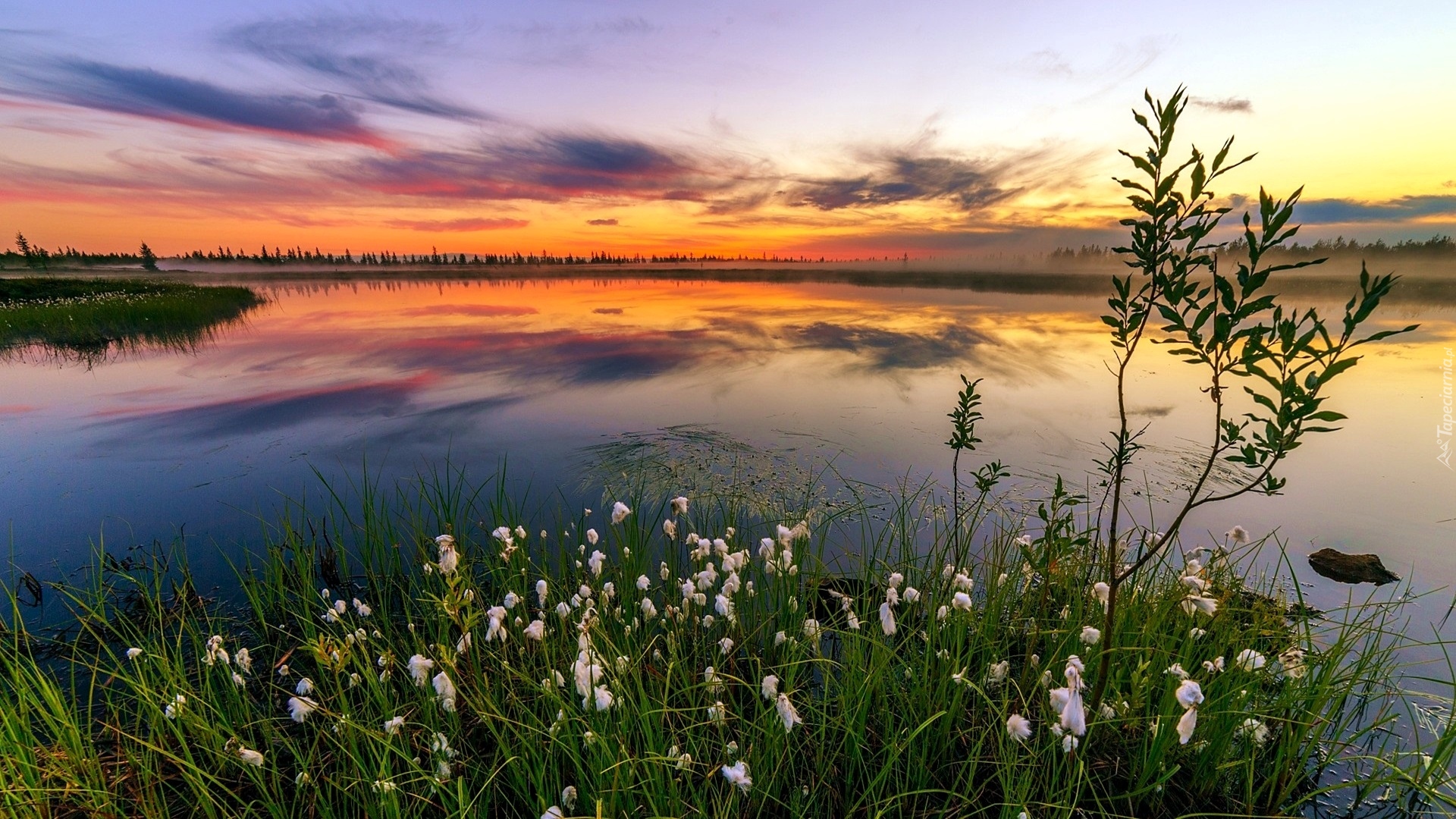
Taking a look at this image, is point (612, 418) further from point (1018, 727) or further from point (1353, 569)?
point (1353, 569)

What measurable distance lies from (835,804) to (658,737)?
123 centimetres

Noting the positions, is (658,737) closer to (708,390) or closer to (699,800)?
(699,800)

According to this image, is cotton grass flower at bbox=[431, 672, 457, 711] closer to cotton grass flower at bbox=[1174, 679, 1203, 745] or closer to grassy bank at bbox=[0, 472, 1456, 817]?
grassy bank at bbox=[0, 472, 1456, 817]

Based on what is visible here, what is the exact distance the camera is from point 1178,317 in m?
2.47

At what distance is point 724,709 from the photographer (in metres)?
3.38

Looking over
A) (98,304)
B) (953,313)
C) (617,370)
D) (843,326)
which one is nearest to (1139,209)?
(617,370)

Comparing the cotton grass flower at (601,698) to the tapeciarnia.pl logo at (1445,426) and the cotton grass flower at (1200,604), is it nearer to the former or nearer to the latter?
the cotton grass flower at (1200,604)

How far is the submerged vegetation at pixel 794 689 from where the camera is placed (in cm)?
278

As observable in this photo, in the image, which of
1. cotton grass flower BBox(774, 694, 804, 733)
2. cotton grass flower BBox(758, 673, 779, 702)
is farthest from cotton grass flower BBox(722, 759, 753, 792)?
cotton grass flower BBox(758, 673, 779, 702)

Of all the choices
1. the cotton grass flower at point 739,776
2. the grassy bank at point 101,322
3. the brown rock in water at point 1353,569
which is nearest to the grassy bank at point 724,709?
the cotton grass flower at point 739,776

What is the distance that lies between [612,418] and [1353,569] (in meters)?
11.5

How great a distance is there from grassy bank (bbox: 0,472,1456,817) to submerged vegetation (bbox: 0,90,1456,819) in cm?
3

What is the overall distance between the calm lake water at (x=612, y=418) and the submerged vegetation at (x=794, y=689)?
2.67m

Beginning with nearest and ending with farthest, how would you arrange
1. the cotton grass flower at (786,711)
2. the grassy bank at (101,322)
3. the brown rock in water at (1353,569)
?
the cotton grass flower at (786,711)
the brown rock in water at (1353,569)
the grassy bank at (101,322)
